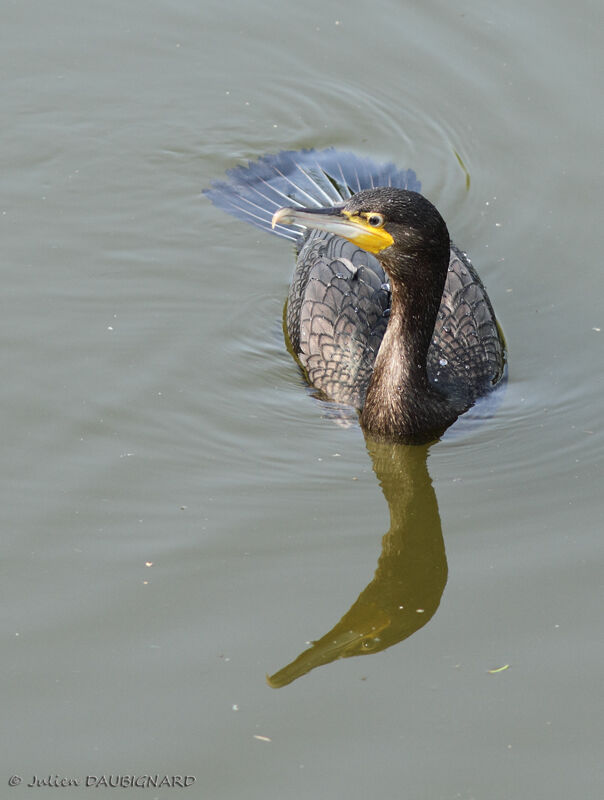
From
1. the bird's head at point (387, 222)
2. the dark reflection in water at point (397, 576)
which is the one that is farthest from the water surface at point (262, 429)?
the bird's head at point (387, 222)

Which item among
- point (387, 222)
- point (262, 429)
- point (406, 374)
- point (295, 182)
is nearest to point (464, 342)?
point (406, 374)

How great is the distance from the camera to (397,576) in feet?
20.2

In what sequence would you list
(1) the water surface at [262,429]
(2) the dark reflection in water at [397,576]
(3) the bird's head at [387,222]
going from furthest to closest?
1. (3) the bird's head at [387,222]
2. (2) the dark reflection in water at [397,576]
3. (1) the water surface at [262,429]

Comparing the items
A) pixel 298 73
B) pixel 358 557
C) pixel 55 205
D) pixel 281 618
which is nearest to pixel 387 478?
pixel 358 557

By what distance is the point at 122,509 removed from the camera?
6.29 m

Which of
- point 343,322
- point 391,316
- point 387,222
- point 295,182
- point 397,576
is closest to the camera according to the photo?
point 397,576

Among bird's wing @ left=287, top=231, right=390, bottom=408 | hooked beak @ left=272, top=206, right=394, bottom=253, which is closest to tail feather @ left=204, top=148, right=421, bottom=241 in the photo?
bird's wing @ left=287, top=231, right=390, bottom=408

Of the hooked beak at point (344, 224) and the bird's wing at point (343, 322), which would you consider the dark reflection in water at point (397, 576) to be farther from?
the hooked beak at point (344, 224)

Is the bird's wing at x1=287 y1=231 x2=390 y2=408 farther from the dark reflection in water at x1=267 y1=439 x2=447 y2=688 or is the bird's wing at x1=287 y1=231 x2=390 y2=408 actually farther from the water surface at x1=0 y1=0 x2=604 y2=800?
the dark reflection in water at x1=267 y1=439 x2=447 y2=688

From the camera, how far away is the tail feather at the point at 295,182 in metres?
8.58

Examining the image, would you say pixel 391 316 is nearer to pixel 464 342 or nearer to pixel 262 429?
pixel 464 342

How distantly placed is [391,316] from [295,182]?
2279 mm

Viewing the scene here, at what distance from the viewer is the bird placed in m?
6.41

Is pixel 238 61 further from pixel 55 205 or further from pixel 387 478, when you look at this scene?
pixel 387 478
